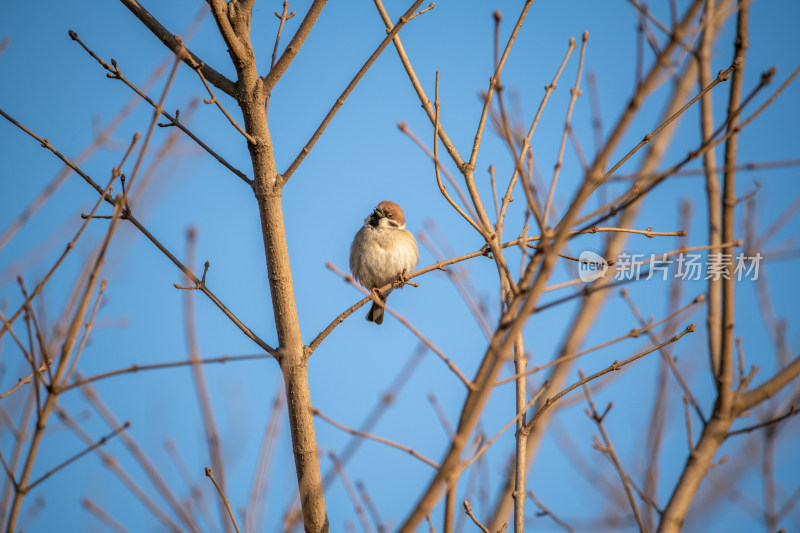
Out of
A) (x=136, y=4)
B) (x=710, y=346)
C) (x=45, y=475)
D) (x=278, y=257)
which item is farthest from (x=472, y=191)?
(x=45, y=475)

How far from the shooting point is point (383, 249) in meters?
6.31

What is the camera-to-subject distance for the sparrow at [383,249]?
6297 millimetres

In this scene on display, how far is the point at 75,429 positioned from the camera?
6.86 ft

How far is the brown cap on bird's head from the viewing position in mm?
6543

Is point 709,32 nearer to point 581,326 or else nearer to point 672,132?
point 672,132

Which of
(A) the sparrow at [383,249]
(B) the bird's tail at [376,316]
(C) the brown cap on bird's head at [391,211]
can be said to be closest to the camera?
(A) the sparrow at [383,249]

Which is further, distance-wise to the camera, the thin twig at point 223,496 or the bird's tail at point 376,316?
the bird's tail at point 376,316

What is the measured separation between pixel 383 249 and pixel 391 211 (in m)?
0.45

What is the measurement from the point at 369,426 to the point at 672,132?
15.4ft

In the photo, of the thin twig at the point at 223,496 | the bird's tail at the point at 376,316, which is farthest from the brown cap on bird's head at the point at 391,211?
the thin twig at the point at 223,496
